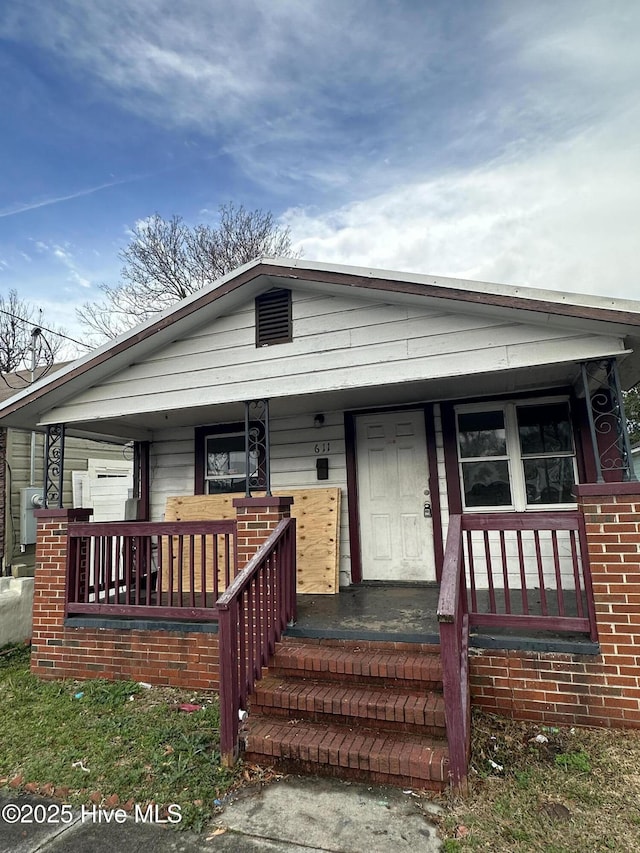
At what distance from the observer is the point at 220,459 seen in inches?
271

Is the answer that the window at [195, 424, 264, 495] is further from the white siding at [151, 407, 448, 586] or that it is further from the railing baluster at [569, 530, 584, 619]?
the railing baluster at [569, 530, 584, 619]

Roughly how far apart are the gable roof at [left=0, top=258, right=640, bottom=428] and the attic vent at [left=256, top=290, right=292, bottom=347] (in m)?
0.11

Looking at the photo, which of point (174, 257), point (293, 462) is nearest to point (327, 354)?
point (293, 462)

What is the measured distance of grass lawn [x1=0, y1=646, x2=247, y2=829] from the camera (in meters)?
2.86

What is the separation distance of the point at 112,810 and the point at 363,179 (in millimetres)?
14001

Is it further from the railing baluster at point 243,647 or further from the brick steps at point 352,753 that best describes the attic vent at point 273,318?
the brick steps at point 352,753

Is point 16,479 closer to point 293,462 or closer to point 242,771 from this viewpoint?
point 293,462

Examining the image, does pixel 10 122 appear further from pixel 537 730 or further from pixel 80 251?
pixel 537 730

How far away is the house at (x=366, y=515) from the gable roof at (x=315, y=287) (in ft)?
0.07

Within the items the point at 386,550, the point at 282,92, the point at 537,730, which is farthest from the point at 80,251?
the point at 537,730

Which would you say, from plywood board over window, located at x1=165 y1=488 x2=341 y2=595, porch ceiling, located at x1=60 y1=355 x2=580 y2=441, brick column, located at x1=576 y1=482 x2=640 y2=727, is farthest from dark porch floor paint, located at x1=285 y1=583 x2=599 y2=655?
porch ceiling, located at x1=60 y1=355 x2=580 y2=441

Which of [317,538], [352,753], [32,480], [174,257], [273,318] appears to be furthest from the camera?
[174,257]

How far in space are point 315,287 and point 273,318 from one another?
0.55 metres

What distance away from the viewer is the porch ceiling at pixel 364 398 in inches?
193
